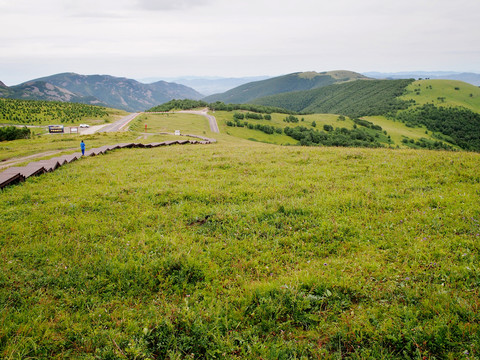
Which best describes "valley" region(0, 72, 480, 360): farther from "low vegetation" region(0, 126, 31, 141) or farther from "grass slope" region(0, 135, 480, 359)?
"low vegetation" region(0, 126, 31, 141)

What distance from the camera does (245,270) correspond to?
655cm

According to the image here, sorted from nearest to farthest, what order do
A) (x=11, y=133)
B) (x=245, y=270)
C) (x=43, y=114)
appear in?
(x=245, y=270), (x=11, y=133), (x=43, y=114)

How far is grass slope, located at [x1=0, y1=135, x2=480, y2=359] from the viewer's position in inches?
176

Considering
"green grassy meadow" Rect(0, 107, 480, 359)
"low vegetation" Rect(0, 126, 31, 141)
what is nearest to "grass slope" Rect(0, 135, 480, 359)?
"green grassy meadow" Rect(0, 107, 480, 359)

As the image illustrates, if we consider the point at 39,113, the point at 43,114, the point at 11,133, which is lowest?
the point at 11,133

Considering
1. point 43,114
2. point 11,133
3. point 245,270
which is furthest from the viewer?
point 43,114

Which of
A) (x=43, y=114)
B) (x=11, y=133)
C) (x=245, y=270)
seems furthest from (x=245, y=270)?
(x=43, y=114)

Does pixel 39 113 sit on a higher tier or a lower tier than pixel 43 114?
higher

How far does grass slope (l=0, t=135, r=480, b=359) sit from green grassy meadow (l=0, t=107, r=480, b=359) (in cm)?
3

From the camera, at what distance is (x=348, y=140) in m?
129

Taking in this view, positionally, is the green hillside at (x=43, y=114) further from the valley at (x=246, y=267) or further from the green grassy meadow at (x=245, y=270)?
the green grassy meadow at (x=245, y=270)

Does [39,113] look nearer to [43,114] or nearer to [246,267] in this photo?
[43,114]

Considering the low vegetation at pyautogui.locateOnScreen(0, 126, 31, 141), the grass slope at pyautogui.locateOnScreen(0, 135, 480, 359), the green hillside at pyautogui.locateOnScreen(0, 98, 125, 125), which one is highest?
the green hillside at pyautogui.locateOnScreen(0, 98, 125, 125)

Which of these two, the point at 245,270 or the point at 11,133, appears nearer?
the point at 245,270
